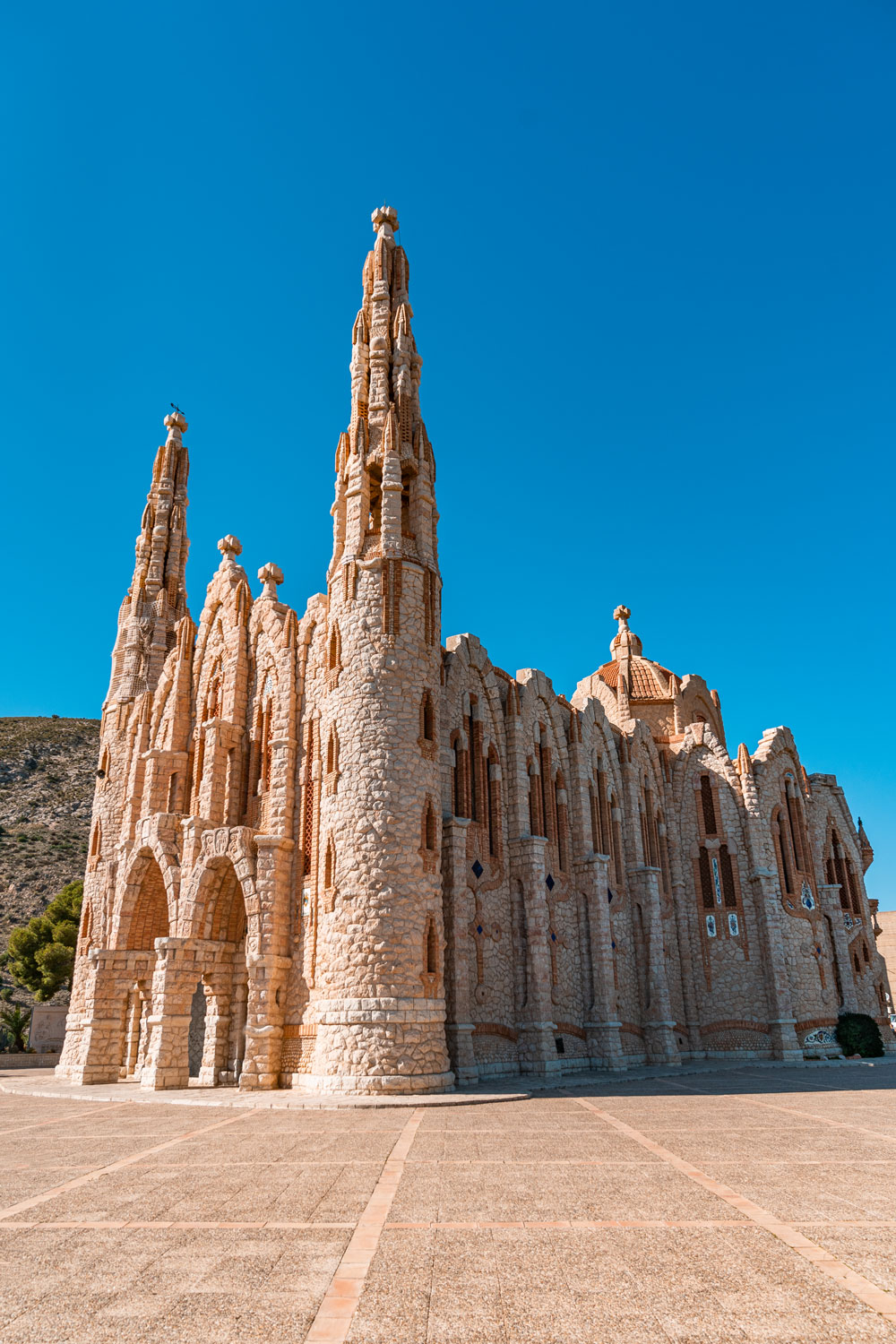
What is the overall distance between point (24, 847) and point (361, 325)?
56708 mm

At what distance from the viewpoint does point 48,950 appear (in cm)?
4441

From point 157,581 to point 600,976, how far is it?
2386 cm

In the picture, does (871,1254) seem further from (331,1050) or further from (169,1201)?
(331,1050)

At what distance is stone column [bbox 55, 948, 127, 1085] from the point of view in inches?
1014

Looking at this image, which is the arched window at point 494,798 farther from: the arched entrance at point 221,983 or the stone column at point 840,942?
the stone column at point 840,942

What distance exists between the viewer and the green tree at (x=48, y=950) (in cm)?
4438

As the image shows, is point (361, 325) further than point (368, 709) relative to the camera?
Yes

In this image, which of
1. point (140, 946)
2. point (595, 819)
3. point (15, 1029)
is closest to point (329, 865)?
point (140, 946)

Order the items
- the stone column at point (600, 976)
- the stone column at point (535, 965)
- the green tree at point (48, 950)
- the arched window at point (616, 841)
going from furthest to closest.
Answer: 1. the green tree at point (48, 950)
2. the arched window at point (616, 841)
3. the stone column at point (600, 976)
4. the stone column at point (535, 965)

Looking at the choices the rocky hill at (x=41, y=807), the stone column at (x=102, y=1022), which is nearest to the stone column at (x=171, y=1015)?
the stone column at (x=102, y=1022)

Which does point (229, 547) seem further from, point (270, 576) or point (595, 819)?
point (595, 819)

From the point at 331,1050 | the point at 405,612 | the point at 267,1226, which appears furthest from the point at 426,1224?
the point at 405,612

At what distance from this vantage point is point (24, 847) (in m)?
68.2

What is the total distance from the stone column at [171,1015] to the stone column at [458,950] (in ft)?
23.9
